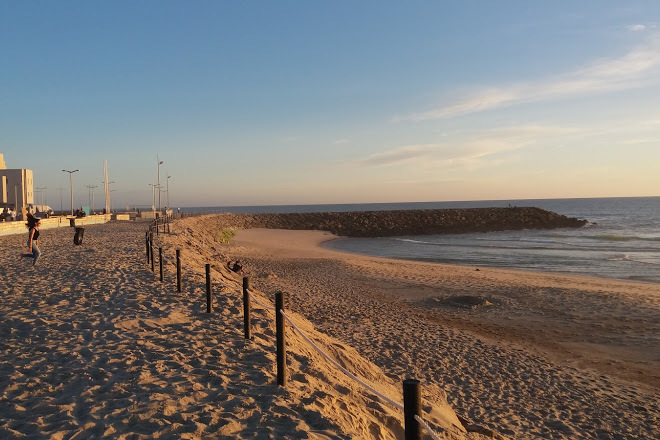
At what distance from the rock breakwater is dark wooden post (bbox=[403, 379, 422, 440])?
55.9 meters

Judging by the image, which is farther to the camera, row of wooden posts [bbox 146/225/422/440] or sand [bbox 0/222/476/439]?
sand [bbox 0/222/476/439]

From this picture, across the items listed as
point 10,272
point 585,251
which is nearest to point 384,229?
point 585,251

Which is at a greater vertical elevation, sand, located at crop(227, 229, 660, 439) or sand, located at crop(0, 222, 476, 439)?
sand, located at crop(0, 222, 476, 439)

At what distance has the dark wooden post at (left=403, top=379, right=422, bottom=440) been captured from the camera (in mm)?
3213

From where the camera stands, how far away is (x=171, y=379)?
222 inches

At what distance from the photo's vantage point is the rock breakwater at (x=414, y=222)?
62438mm

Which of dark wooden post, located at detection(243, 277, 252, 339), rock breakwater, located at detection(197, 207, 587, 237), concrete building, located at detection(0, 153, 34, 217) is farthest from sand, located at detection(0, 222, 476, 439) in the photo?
concrete building, located at detection(0, 153, 34, 217)

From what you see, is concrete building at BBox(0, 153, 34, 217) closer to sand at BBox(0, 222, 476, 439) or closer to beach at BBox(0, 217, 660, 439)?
beach at BBox(0, 217, 660, 439)

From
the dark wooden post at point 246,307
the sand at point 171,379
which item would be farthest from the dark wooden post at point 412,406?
the dark wooden post at point 246,307

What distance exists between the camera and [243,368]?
20.1 ft

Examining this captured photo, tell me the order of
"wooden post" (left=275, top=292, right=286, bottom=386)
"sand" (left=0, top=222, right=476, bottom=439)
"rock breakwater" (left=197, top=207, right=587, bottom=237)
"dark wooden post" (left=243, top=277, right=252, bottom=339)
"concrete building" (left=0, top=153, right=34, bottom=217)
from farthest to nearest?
"concrete building" (left=0, top=153, right=34, bottom=217) < "rock breakwater" (left=197, top=207, right=587, bottom=237) < "dark wooden post" (left=243, top=277, right=252, bottom=339) < "wooden post" (left=275, top=292, right=286, bottom=386) < "sand" (left=0, top=222, right=476, bottom=439)

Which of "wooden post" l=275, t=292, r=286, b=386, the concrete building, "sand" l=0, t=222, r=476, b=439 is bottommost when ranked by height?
"sand" l=0, t=222, r=476, b=439

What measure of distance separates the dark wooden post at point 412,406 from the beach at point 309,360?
1425 mm

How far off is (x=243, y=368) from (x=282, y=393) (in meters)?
0.96
